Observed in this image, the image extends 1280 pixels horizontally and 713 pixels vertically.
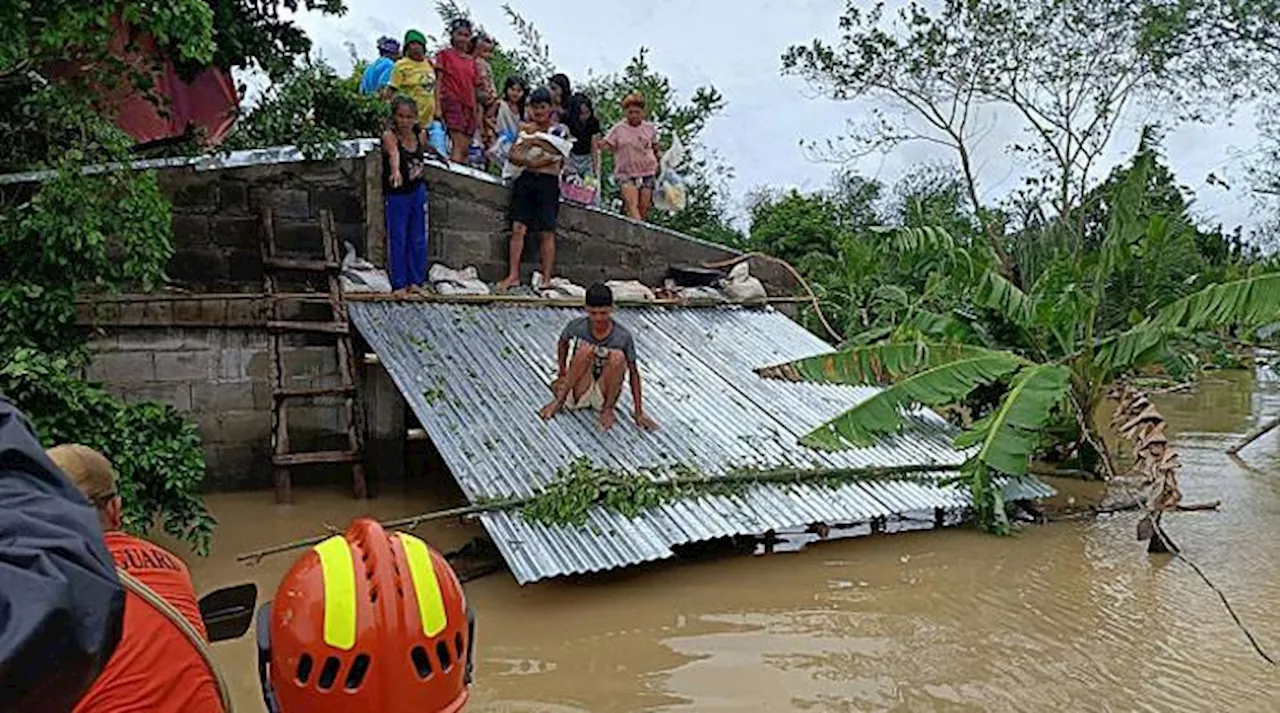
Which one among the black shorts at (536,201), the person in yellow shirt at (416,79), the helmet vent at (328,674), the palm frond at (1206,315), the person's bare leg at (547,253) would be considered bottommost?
the helmet vent at (328,674)

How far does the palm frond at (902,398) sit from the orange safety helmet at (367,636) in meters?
5.57

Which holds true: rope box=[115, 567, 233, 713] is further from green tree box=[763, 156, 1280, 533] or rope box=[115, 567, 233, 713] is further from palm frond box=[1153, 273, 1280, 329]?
palm frond box=[1153, 273, 1280, 329]

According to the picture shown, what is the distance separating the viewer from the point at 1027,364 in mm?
8227

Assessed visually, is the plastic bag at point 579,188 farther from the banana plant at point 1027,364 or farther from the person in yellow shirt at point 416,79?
the banana plant at point 1027,364

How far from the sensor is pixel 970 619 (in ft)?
19.8

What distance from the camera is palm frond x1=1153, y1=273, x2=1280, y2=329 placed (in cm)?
706

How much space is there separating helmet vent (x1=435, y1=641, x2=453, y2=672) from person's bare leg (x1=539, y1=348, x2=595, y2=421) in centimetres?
526

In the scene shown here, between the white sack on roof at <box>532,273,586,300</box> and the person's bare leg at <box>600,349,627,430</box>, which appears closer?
the person's bare leg at <box>600,349,627,430</box>

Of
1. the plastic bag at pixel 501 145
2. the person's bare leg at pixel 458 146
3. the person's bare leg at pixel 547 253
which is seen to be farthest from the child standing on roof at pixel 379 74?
the person's bare leg at pixel 547 253

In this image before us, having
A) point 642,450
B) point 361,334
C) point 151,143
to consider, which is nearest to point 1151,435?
point 642,450

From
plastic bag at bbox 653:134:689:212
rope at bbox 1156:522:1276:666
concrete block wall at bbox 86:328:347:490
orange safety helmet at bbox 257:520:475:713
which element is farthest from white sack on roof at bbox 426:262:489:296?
orange safety helmet at bbox 257:520:475:713

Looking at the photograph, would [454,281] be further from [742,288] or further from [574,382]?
[742,288]

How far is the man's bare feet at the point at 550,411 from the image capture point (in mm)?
7418

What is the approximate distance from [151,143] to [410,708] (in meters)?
8.63
